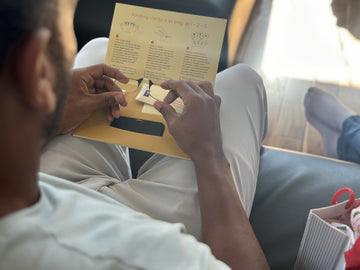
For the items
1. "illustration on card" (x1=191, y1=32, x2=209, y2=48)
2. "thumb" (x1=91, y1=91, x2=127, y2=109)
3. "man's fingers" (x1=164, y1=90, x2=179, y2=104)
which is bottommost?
"thumb" (x1=91, y1=91, x2=127, y2=109)

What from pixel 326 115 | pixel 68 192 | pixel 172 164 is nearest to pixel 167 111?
pixel 172 164

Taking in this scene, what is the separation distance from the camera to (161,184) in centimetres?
73

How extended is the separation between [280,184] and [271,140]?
0.53m

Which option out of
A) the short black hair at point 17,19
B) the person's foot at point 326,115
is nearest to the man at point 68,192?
the short black hair at point 17,19

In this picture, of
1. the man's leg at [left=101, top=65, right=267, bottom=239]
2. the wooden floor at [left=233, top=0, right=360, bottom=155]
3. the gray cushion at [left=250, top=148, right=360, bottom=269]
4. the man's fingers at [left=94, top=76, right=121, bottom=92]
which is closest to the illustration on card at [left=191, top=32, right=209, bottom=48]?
the man's leg at [left=101, top=65, right=267, bottom=239]

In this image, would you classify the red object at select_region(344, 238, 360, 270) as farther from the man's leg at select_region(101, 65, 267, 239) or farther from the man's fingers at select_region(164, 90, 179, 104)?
the man's fingers at select_region(164, 90, 179, 104)

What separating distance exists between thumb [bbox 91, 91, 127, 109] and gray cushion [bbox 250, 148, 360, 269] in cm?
39

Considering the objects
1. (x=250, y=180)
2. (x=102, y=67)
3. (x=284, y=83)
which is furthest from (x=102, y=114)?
(x=284, y=83)

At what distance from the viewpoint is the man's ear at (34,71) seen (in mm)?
370

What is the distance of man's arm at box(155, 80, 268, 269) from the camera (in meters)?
0.64

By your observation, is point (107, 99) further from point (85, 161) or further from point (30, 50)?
point (30, 50)

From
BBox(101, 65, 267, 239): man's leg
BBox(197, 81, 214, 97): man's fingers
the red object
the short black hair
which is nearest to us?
the short black hair

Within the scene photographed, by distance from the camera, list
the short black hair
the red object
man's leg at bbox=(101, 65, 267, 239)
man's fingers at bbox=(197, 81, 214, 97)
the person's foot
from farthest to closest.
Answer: the person's foot → man's fingers at bbox=(197, 81, 214, 97) → man's leg at bbox=(101, 65, 267, 239) → the red object → the short black hair

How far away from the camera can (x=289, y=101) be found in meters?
1.49
